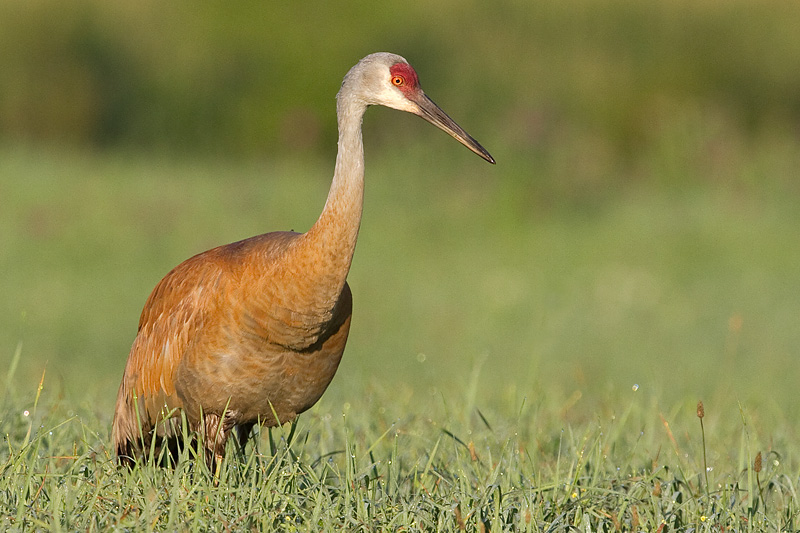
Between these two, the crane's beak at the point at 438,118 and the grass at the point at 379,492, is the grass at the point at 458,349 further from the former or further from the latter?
the crane's beak at the point at 438,118

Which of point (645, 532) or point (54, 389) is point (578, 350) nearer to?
point (54, 389)

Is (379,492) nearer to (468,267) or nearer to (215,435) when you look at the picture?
(215,435)

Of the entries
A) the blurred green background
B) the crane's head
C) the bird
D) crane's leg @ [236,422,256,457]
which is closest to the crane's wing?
the bird

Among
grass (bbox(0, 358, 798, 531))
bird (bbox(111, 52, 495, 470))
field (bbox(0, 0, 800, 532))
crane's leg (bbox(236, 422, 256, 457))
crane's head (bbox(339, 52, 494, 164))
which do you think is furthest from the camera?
crane's leg (bbox(236, 422, 256, 457))

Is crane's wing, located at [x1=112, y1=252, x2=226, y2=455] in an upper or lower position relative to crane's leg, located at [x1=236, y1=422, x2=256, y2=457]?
upper

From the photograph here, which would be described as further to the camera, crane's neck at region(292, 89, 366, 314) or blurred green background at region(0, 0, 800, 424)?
blurred green background at region(0, 0, 800, 424)

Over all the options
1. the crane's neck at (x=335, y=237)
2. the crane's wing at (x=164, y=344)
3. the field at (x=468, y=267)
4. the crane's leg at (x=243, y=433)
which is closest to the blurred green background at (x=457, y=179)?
the field at (x=468, y=267)

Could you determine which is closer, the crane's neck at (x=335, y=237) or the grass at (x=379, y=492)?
the grass at (x=379, y=492)

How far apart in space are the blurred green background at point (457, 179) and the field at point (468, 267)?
35mm

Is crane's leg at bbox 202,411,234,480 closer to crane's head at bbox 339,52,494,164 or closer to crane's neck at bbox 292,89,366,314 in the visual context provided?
crane's neck at bbox 292,89,366,314

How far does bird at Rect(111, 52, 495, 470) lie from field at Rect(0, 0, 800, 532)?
0.61 ft

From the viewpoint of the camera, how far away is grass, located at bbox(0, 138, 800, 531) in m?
3.84

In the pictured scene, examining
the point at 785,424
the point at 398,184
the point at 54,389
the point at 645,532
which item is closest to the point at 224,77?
the point at 398,184

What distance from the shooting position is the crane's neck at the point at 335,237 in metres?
4.02
